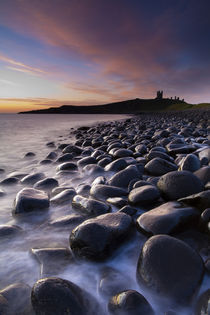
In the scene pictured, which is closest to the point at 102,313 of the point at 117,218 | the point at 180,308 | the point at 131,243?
the point at 180,308

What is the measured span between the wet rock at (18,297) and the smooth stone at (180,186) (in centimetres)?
147

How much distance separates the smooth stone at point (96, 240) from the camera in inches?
52.8

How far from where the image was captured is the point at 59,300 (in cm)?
96

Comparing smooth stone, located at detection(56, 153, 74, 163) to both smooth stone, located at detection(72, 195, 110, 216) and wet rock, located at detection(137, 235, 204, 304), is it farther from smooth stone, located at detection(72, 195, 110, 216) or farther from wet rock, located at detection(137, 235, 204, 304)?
wet rock, located at detection(137, 235, 204, 304)

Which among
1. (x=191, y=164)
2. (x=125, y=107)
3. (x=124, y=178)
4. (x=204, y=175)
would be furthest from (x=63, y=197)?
(x=125, y=107)

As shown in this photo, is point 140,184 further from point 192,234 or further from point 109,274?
point 109,274

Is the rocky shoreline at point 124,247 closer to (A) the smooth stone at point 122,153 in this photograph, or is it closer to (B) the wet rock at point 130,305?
(B) the wet rock at point 130,305

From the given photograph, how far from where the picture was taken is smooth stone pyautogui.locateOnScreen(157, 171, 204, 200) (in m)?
1.94

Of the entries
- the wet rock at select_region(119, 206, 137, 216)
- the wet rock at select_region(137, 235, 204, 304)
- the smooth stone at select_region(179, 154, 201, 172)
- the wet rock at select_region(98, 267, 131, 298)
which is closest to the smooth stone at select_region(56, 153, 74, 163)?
the smooth stone at select_region(179, 154, 201, 172)

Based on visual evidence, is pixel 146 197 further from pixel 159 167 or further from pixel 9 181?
pixel 9 181

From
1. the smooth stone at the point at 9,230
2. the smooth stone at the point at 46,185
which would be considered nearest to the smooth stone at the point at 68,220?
the smooth stone at the point at 9,230

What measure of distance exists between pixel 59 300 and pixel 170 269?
0.61 m

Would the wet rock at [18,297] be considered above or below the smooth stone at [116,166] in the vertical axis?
below

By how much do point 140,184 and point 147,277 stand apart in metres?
1.27
